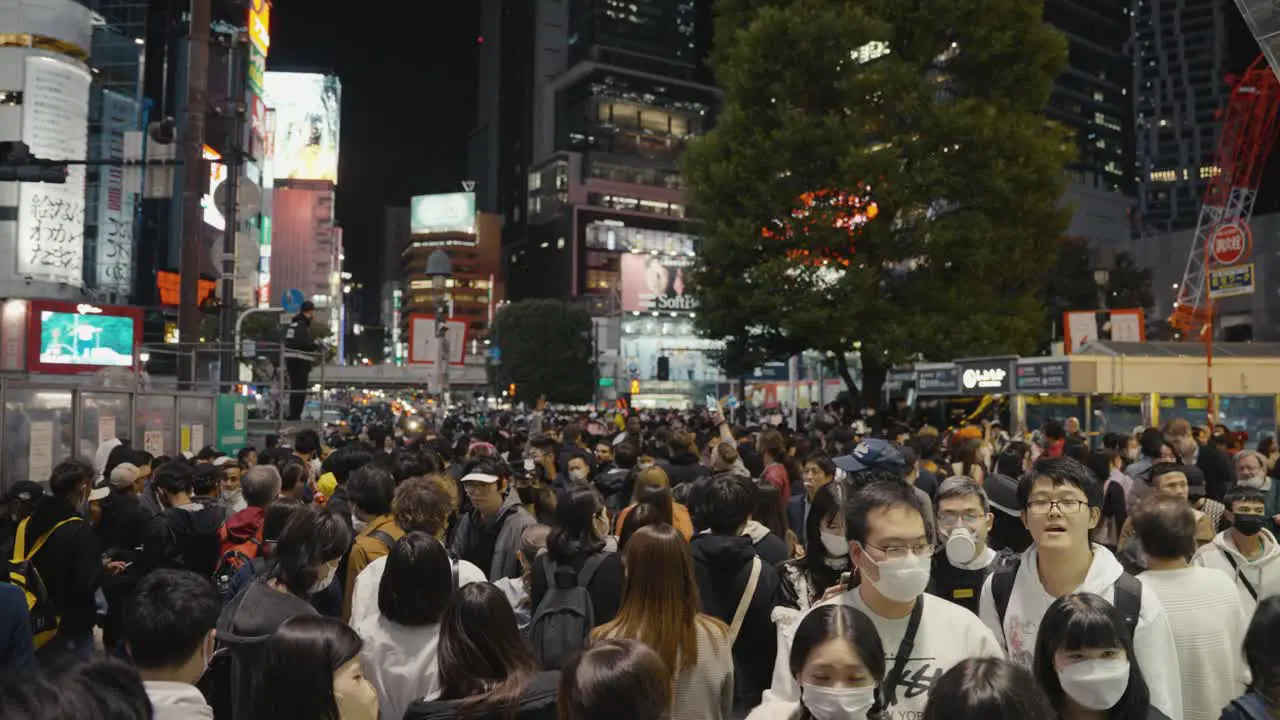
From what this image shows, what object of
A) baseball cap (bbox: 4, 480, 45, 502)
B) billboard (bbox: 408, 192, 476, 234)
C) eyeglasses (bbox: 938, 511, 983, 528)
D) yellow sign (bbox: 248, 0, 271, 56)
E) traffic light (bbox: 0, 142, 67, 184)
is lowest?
baseball cap (bbox: 4, 480, 45, 502)

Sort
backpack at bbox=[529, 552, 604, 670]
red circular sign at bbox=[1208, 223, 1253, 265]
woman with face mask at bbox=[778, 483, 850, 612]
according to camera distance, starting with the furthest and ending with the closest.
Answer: red circular sign at bbox=[1208, 223, 1253, 265], woman with face mask at bbox=[778, 483, 850, 612], backpack at bbox=[529, 552, 604, 670]

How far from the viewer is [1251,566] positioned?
490 centimetres

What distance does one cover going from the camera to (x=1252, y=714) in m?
2.68

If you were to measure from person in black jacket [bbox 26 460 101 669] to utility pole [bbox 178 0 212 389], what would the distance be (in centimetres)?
980

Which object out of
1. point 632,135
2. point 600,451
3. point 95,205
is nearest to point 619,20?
point 632,135

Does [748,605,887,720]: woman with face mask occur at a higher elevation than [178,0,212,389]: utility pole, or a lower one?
lower

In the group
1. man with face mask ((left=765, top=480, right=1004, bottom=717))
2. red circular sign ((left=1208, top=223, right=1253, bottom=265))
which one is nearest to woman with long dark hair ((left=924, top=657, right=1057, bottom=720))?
man with face mask ((left=765, top=480, right=1004, bottom=717))

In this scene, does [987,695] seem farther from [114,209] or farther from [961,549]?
[114,209]

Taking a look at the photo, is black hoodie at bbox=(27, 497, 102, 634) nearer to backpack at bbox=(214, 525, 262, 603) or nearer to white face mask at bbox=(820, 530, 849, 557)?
backpack at bbox=(214, 525, 262, 603)

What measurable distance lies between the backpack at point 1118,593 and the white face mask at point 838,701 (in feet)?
3.46

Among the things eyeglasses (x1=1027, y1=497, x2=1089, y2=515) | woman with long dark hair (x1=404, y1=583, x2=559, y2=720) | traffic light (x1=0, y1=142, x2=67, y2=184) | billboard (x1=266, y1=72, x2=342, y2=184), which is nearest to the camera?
woman with long dark hair (x1=404, y1=583, x2=559, y2=720)

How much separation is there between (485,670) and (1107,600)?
6.82 feet

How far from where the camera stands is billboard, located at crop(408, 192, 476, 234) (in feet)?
476

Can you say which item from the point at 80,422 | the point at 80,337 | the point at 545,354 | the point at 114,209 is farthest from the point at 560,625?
the point at 545,354
